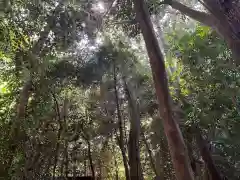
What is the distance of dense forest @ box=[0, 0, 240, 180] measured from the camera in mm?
6945

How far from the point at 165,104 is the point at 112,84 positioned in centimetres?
556

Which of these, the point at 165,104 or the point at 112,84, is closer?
the point at 165,104

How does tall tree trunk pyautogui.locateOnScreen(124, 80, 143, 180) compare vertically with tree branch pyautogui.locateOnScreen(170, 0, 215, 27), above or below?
below

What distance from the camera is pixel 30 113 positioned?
27.2 ft

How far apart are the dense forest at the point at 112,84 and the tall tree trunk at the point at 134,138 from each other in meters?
0.04

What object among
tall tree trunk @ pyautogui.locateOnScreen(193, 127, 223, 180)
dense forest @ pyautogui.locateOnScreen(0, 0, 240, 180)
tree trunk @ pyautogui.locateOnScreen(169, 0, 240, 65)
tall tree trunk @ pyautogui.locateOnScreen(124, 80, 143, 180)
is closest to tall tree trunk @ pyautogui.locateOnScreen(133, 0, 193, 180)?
dense forest @ pyautogui.locateOnScreen(0, 0, 240, 180)

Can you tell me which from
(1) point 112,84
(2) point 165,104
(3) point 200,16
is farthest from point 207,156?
(2) point 165,104

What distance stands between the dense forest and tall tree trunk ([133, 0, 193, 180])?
0.06 ft

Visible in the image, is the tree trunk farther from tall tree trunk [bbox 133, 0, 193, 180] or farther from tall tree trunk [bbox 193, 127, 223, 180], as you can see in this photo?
tall tree trunk [bbox 193, 127, 223, 180]

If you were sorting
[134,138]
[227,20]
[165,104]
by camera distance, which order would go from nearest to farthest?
[165,104] → [227,20] → [134,138]

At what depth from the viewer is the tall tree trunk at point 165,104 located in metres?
4.93

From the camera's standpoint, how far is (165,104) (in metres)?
5.47

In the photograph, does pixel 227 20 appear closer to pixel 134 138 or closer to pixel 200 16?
pixel 200 16

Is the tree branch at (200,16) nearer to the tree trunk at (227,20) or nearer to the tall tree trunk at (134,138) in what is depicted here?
the tree trunk at (227,20)
